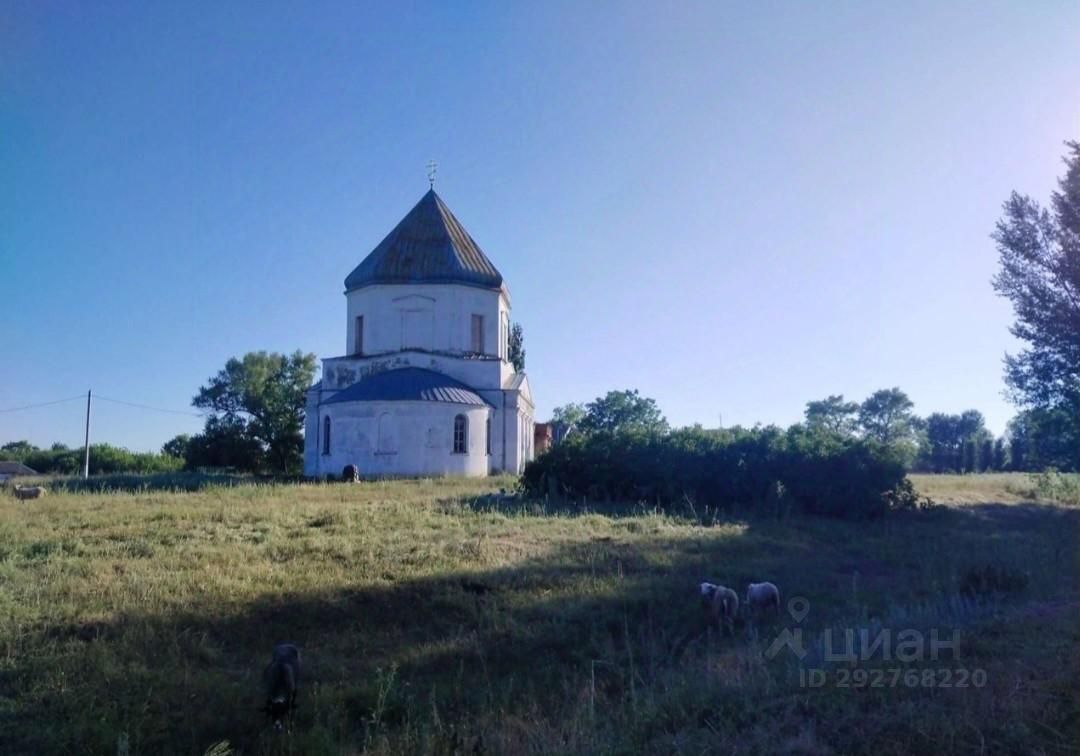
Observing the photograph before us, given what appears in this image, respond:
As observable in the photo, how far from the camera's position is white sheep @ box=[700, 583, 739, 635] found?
29.9 ft

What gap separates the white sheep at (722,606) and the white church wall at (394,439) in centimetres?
2454

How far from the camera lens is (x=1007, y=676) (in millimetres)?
5070

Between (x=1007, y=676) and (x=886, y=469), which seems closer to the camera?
(x=1007, y=676)

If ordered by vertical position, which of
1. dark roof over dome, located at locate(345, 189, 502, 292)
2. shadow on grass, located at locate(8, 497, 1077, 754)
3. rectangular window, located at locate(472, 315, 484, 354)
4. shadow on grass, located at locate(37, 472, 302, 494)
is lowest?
shadow on grass, located at locate(8, 497, 1077, 754)

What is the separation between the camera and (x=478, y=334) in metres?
38.6

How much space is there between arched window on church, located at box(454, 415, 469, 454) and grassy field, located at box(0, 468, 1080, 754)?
57.9 feet

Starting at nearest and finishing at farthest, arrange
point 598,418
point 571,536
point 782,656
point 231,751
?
point 231,751 < point 782,656 < point 571,536 < point 598,418

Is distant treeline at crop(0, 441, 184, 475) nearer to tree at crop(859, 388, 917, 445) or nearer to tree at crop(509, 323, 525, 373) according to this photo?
tree at crop(509, 323, 525, 373)

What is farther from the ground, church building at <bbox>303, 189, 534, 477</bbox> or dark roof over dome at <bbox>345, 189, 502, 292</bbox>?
dark roof over dome at <bbox>345, 189, 502, 292</bbox>

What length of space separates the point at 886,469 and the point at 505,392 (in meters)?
18.8

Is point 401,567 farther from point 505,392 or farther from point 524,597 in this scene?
point 505,392

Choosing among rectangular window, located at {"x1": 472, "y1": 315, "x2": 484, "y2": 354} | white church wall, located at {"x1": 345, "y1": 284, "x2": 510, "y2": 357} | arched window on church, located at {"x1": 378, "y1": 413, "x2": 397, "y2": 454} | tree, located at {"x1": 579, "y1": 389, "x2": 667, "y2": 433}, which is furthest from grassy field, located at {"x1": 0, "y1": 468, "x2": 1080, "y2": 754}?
tree, located at {"x1": 579, "y1": 389, "x2": 667, "y2": 433}

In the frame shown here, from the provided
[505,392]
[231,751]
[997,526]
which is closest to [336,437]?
[505,392]

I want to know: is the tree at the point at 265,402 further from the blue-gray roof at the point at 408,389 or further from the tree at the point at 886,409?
the tree at the point at 886,409
